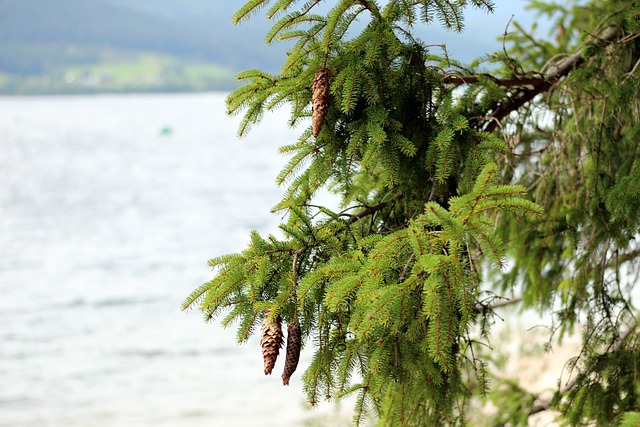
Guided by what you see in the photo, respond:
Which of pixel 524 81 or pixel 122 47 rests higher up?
pixel 122 47

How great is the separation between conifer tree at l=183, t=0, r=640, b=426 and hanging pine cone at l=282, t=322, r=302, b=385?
0.01m

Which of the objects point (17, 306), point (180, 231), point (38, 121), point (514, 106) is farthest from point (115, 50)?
point (514, 106)

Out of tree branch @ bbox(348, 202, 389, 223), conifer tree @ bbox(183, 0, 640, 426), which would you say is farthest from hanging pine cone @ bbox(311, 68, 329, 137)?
tree branch @ bbox(348, 202, 389, 223)

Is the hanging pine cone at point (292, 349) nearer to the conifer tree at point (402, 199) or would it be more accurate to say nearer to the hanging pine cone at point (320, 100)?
the conifer tree at point (402, 199)

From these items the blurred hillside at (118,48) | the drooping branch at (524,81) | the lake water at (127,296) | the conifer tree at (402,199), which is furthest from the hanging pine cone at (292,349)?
the blurred hillside at (118,48)

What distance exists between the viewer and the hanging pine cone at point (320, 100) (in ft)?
7.91

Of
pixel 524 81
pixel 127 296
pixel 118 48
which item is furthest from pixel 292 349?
pixel 118 48

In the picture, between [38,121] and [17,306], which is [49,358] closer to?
[17,306]

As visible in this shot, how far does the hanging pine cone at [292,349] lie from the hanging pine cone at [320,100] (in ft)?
1.99

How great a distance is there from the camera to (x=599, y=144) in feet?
11.0

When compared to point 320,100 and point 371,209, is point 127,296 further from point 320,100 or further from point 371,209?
point 320,100

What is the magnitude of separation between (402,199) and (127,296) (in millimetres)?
15631

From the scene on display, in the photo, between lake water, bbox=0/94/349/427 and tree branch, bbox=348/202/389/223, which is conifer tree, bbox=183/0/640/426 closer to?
tree branch, bbox=348/202/389/223

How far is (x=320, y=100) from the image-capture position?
241 centimetres
